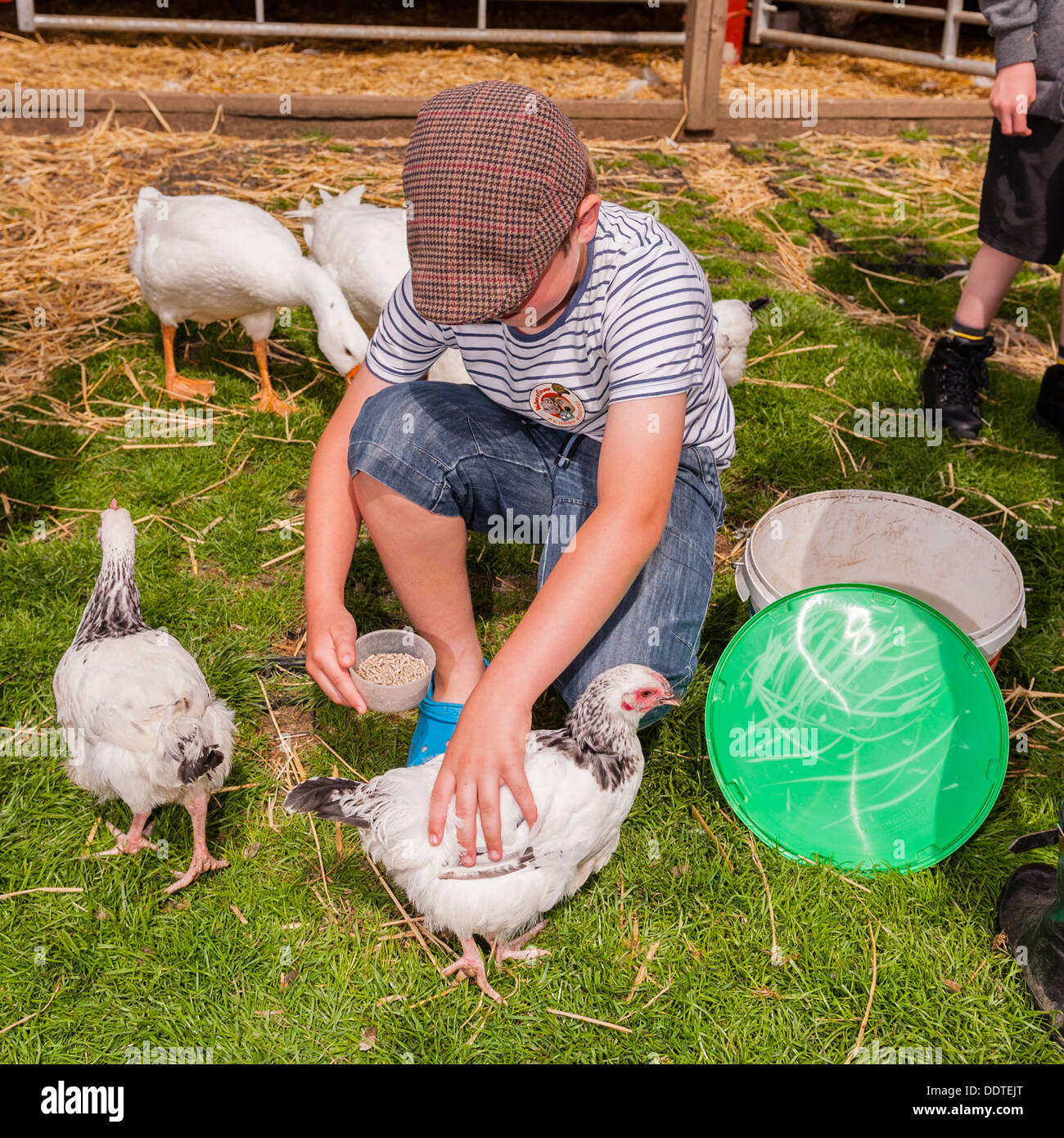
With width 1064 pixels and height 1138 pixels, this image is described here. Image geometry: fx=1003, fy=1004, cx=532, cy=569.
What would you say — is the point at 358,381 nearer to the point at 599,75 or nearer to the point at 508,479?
the point at 508,479

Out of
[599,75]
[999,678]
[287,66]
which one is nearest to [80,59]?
[287,66]

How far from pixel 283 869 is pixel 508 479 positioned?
1163 mm

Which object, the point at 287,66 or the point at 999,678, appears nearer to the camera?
the point at 999,678

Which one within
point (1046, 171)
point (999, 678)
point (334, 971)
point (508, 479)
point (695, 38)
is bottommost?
point (334, 971)

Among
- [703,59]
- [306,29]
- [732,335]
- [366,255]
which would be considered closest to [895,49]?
[703,59]

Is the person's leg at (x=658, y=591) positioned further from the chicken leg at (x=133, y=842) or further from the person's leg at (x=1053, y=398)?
the person's leg at (x=1053, y=398)

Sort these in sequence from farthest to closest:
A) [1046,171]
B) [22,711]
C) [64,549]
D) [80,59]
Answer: [80,59] < [1046,171] < [64,549] < [22,711]

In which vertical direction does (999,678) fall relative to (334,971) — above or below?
above

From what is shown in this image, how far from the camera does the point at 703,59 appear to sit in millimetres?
6660

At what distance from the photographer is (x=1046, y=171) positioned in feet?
12.2

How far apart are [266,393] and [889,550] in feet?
8.75

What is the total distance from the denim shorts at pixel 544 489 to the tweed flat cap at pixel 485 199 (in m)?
0.62

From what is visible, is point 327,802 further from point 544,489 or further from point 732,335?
point 732,335

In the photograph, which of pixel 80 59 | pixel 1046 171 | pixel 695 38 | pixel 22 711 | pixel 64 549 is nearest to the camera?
pixel 22 711
